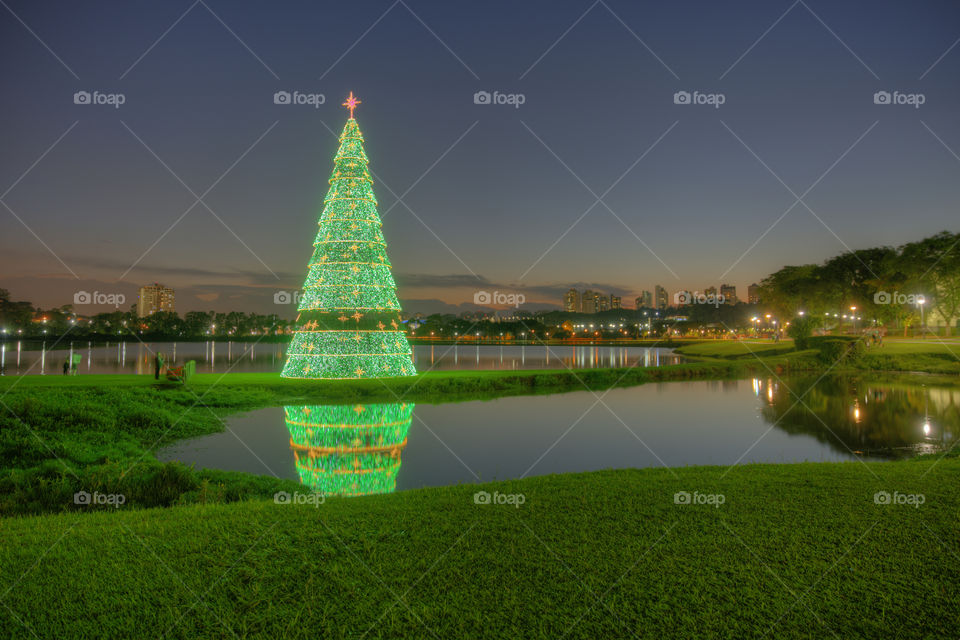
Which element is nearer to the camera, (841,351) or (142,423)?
(142,423)

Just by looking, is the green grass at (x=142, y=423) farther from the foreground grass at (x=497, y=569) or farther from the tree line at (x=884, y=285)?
the tree line at (x=884, y=285)

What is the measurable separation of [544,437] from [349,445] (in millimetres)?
5936

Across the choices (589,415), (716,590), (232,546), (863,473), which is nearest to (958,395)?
(589,415)

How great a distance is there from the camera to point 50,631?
423cm

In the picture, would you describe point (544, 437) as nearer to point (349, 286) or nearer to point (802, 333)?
point (349, 286)

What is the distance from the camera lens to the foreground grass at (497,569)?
169 inches

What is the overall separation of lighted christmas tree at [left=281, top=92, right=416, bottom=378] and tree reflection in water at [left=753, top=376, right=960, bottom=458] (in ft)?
57.3

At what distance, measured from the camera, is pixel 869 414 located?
66.0 ft

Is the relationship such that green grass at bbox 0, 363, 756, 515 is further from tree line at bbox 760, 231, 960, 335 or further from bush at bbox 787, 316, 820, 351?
tree line at bbox 760, 231, 960, 335

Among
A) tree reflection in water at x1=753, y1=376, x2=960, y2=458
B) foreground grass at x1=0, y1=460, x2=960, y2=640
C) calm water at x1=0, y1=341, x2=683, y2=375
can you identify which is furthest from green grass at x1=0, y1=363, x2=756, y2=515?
calm water at x1=0, y1=341, x2=683, y2=375

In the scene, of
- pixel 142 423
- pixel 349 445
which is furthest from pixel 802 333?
pixel 142 423

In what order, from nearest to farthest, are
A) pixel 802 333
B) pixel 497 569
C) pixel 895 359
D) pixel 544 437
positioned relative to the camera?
pixel 497 569 < pixel 544 437 < pixel 895 359 < pixel 802 333

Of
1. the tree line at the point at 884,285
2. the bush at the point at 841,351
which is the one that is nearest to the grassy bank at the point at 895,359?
the bush at the point at 841,351

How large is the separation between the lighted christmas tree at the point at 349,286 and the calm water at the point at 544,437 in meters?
5.26
